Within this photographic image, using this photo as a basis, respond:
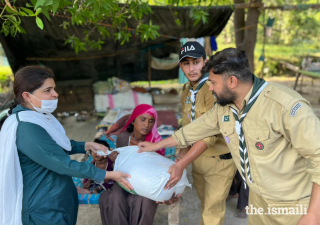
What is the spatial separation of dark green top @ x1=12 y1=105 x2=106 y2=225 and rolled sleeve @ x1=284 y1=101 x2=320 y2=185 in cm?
127

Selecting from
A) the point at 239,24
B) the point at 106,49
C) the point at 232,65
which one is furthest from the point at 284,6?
the point at 232,65

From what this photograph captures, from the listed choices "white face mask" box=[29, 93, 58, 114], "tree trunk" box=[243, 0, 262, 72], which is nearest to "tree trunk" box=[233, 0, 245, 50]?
"tree trunk" box=[243, 0, 262, 72]

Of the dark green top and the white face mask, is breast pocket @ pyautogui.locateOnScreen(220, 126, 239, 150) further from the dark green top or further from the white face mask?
the white face mask

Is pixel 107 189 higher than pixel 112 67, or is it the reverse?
pixel 112 67

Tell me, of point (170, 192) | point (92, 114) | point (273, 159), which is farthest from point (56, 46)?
point (273, 159)

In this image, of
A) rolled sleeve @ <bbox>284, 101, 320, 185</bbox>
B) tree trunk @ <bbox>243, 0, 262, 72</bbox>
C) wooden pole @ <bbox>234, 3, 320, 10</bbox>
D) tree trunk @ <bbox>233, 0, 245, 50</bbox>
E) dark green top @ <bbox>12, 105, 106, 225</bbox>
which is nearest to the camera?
rolled sleeve @ <bbox>284, 101, 320, 185</bbox>

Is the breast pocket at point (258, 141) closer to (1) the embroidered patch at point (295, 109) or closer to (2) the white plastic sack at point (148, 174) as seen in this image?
(1) the embroidered patch at point (295, 109)

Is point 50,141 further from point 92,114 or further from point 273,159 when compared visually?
point 92,114

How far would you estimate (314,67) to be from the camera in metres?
8.15

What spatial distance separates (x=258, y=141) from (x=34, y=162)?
1480 millimetres

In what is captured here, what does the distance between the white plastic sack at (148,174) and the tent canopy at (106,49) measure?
9.44ft

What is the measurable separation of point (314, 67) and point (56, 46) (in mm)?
7989

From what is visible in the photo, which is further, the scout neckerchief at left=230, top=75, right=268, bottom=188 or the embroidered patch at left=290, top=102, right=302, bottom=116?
the scout neckerchief at left=230, top=75, right=268, bottom=188

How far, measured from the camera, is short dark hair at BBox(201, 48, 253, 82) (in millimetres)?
1492
